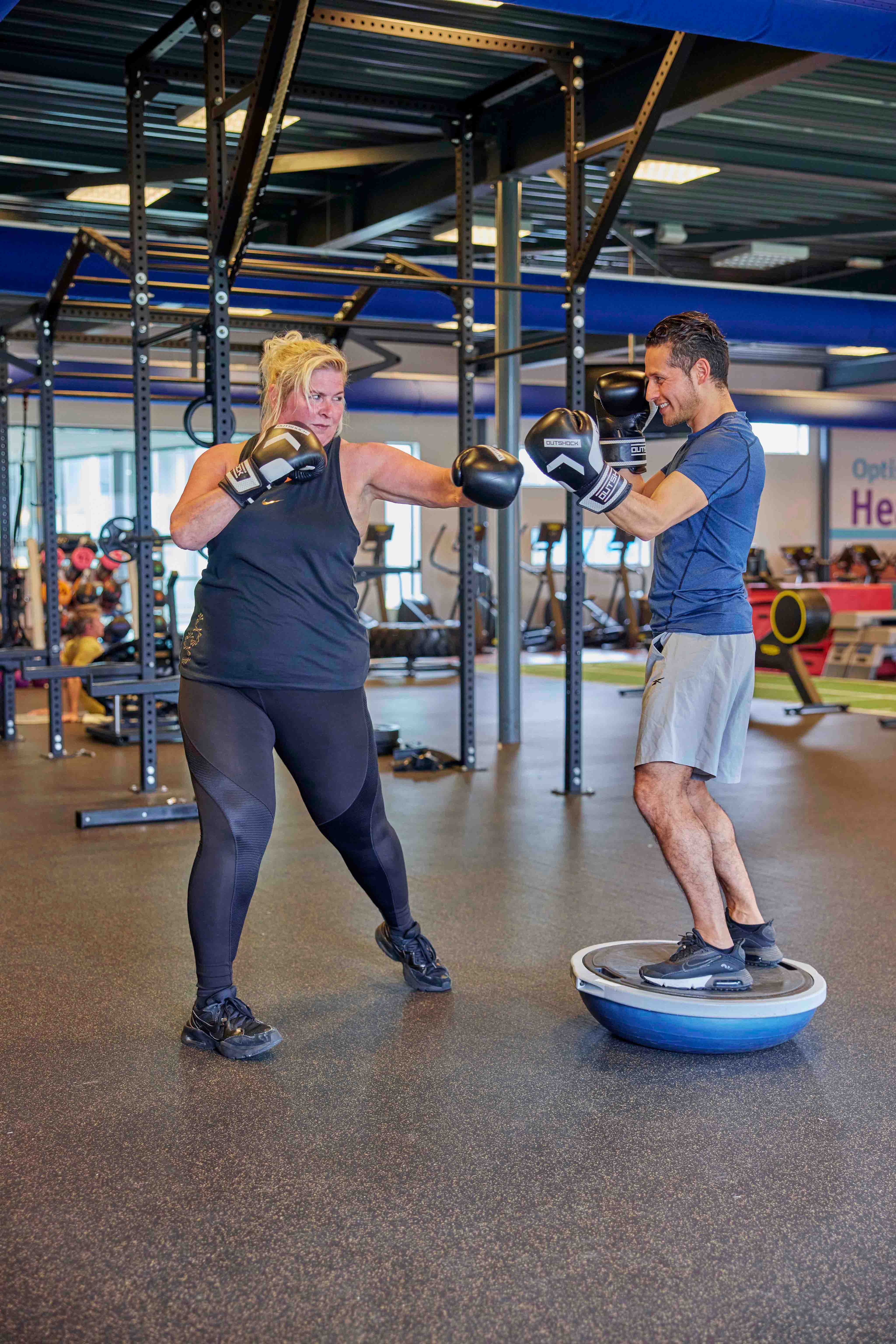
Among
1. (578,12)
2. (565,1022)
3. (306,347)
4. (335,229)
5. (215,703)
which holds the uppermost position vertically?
(335,229)

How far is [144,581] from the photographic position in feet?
17.7

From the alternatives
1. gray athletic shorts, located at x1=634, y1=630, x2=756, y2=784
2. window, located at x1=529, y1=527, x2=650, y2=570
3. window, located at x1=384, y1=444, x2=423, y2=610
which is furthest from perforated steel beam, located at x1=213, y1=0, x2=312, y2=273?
window, located at x1=529, y1=527, x2=650, y2=570

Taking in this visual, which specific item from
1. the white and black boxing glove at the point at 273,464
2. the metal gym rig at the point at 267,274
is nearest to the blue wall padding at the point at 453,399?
the metal gym rig at the point at 267,274

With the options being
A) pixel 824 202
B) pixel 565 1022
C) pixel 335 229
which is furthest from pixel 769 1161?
pixel 824 202

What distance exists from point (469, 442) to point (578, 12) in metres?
2.24

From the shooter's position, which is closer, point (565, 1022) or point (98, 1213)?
point (98, 1213)

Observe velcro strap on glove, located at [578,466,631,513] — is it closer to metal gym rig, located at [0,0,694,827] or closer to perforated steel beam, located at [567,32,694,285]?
metal gym rig, located at [0,0,694,827]

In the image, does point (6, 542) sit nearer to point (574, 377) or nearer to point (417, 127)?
point (417, 127)

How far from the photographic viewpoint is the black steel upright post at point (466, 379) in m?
5.93

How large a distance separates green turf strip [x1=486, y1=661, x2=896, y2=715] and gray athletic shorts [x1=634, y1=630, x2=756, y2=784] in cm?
606

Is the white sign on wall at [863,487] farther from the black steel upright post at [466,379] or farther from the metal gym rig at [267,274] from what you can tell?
the black steel upright post at [466,379]

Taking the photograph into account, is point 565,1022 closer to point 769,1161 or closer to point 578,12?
point 769,1161

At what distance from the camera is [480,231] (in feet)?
30.5

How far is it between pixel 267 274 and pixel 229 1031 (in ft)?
10.7
